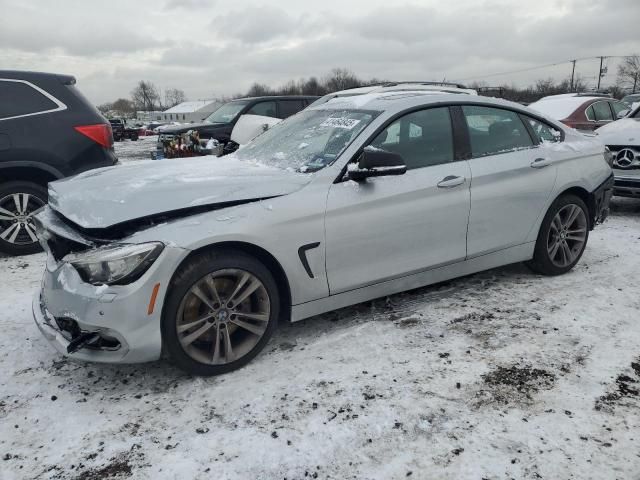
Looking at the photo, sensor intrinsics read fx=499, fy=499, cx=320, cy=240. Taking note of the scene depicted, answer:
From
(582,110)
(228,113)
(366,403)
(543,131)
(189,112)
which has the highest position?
(189,112)

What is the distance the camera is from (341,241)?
3.23 meters

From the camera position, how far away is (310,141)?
3.73 meters

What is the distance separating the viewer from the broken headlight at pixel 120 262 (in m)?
2.61

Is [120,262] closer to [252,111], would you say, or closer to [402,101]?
[402,101]

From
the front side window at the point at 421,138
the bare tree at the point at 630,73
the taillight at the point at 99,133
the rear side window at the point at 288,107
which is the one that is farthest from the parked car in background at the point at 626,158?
the bare tree at the point at 630,73

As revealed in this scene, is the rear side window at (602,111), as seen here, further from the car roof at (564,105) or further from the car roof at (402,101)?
the car roof at (402,101)

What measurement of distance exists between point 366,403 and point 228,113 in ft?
32.4

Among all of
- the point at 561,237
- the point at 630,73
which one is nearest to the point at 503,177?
the point at 561,237

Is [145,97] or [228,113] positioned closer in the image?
[228,113]

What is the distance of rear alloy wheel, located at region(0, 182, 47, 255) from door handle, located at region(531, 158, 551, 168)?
4925mm

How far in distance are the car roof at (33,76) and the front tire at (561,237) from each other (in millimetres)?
5236

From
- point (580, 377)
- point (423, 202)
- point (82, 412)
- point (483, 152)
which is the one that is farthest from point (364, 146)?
point (82, 412)

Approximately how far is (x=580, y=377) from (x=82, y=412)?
2.80 m

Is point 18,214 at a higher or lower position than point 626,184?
higher
